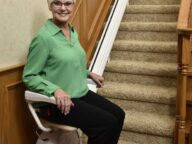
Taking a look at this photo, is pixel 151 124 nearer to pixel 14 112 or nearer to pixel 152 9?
pixel 14 112

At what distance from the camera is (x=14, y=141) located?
1.74 metres

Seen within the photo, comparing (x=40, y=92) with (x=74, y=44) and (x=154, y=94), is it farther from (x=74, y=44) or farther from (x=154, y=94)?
(x=154, y=94)

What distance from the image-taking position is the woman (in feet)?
4.91

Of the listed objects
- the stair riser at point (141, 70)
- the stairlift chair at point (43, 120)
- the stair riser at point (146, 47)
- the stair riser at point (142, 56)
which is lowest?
the stair riser at point (141, 70)

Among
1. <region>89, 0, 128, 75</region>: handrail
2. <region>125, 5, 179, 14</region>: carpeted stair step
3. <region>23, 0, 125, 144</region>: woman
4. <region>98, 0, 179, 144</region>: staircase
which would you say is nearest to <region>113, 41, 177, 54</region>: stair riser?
<region>98, 0, 179, 144</region>: staircase

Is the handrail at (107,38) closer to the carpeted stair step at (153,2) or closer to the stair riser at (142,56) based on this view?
the stair riser at (142,56)

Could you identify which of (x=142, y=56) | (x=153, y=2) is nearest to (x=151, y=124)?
(x=142, y=56)

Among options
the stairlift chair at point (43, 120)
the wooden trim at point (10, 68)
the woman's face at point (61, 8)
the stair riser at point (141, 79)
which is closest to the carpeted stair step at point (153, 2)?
the stair riser at point (141, 79)

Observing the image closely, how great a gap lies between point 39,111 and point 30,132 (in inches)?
12.4

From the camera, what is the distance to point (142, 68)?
2.77 meters

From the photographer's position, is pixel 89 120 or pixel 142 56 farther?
pixel 142 56

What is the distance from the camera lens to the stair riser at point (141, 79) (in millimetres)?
2674

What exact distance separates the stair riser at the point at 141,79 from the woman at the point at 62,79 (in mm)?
1137

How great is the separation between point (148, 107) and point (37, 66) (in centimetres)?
136
